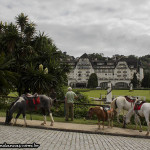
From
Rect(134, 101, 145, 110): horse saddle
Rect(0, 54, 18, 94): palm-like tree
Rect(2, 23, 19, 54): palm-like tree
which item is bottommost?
Rect(134, 101, 145, 110): horse saddle

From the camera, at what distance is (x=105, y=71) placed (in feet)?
340

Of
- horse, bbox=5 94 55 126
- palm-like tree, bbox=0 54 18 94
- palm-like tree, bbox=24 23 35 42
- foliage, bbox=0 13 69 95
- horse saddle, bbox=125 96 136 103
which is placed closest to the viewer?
horse, bbox=5 94 55 126

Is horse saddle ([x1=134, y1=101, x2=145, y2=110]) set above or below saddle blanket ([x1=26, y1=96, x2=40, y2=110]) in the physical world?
below

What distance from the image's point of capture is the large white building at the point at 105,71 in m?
102

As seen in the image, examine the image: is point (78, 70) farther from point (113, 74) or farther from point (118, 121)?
point (118, 121)

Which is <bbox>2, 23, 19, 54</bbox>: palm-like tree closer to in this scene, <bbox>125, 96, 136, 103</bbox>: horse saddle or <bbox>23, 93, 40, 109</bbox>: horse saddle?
<bbox>23, 93, 40, 109</bbox>: horse saddle

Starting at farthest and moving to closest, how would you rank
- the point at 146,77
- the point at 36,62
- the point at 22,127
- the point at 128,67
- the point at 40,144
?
the point at 128,67 < the point at 146,77 < the point at 36,62 < the point at 22,127 < the point at 40,144

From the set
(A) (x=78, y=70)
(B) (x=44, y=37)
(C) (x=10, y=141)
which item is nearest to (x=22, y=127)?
(C) (x=10, y=141)

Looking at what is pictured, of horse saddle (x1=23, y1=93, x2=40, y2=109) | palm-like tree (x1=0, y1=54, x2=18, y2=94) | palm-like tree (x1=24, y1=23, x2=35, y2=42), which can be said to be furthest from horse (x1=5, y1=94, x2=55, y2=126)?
palm-like tree (x1=24, y1=23, x2=35, y2=42)

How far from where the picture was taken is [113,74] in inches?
4048

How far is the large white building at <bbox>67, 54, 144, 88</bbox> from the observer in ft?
333

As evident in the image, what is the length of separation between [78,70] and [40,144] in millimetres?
97375

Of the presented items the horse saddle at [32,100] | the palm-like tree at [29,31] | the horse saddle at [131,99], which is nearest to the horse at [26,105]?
the horse saddle at [32,100]

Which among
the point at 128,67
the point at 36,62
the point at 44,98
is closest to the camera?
the point at 44,98
